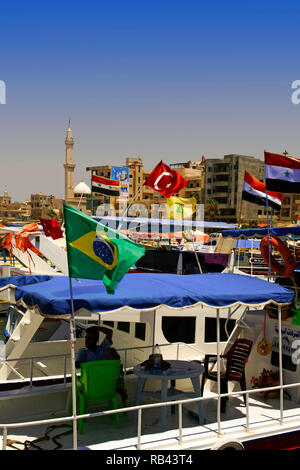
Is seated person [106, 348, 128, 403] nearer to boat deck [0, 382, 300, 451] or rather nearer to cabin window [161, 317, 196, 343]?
boat deck [0, 382, 300, 451]

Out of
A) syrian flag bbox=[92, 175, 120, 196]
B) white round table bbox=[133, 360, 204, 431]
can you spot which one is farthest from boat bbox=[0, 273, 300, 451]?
syrian flag bbox=[92, 175, 120, 196]

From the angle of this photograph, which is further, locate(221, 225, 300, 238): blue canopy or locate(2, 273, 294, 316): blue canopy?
locate(221, 225, 300, 238): blue canopy

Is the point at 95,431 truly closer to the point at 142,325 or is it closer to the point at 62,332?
the point at 142,325

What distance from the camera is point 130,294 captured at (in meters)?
7.86

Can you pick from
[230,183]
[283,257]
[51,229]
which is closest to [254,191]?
[283,257]

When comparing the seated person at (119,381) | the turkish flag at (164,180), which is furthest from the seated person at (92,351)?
the turkish flag at (164,180)

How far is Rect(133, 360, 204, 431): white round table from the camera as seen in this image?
8.59 meters

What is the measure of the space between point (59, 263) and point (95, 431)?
11.5 meters

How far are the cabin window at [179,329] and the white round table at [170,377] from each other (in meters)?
3.12

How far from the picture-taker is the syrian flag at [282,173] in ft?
35.2

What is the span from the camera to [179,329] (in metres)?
12.9

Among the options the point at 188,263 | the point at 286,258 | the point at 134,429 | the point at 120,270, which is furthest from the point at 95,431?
the point at 188,263

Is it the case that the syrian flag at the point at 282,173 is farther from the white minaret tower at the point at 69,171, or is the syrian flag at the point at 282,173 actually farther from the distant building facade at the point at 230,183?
the white minaret tower at the point at 69,171

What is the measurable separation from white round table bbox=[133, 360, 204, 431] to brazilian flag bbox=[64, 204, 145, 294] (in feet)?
8.24
